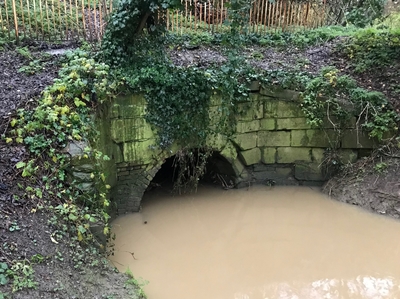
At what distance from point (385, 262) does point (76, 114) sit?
473cm

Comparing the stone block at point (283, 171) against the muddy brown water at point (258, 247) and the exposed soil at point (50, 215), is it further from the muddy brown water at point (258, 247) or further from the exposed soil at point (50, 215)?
the exposed soil at point (50, 215)

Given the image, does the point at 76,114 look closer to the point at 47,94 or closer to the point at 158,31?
the point at 47,94

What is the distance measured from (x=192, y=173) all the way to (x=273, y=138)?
5.71 ft

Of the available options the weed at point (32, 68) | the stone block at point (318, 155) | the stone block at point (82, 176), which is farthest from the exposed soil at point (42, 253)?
the stone block at point (318, 155)

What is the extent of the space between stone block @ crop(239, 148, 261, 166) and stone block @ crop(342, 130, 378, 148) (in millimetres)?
1647

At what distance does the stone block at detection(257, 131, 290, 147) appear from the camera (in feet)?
25.2

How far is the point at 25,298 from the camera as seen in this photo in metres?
3.40

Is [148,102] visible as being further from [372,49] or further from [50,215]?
[372,49]

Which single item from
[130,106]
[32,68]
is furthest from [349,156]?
[32,68]

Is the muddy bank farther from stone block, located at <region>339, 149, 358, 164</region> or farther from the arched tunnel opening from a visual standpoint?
the arched tunnel opening

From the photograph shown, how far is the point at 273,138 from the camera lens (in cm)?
773

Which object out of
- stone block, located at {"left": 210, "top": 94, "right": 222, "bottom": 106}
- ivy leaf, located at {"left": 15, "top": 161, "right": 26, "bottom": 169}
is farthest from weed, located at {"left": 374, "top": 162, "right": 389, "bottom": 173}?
ivy leaf, located at {"left": 15, "top": 161, "right": 26, "bottom": 169}

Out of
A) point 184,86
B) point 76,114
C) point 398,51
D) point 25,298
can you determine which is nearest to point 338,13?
point 398,51

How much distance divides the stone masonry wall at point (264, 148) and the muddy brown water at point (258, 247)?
1.26ft
